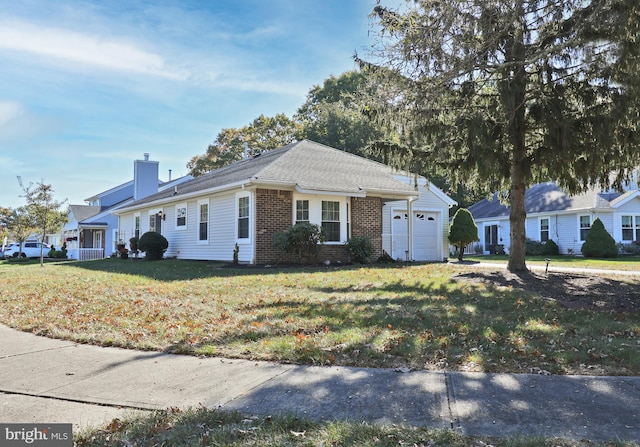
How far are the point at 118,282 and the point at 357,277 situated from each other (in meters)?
6.33

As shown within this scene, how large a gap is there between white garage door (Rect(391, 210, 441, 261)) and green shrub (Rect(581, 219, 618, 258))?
381 inches

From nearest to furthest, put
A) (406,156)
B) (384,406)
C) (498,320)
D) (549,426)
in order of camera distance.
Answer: (549,426) < (384,406) < (498,320) < (406,156)

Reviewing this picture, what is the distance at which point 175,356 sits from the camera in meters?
5.26

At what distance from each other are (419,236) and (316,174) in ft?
20.4

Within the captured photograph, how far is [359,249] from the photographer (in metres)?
17.2

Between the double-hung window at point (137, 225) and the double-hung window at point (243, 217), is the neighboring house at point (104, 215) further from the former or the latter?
the double-hung window at point (243, 217)

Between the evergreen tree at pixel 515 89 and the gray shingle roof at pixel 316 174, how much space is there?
13.7 feet

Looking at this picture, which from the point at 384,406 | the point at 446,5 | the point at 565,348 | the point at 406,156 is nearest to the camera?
the point at 384,406

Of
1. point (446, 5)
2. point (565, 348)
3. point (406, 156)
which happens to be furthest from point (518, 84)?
point (565, 348)

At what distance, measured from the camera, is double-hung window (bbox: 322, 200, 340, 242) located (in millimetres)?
17172

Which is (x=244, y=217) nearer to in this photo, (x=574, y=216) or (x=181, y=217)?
(x=181, y=217)

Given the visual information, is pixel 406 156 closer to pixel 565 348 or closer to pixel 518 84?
pixel 518 84

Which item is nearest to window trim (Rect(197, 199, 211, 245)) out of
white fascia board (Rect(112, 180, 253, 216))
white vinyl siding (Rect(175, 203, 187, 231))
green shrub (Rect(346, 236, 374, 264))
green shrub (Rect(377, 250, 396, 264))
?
white fascia board (Rect(112, 180, 253, 216))

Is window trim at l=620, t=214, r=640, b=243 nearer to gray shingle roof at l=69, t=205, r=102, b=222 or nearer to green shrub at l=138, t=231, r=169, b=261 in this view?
green shrub at l=138, t=231, r=169, b=261
